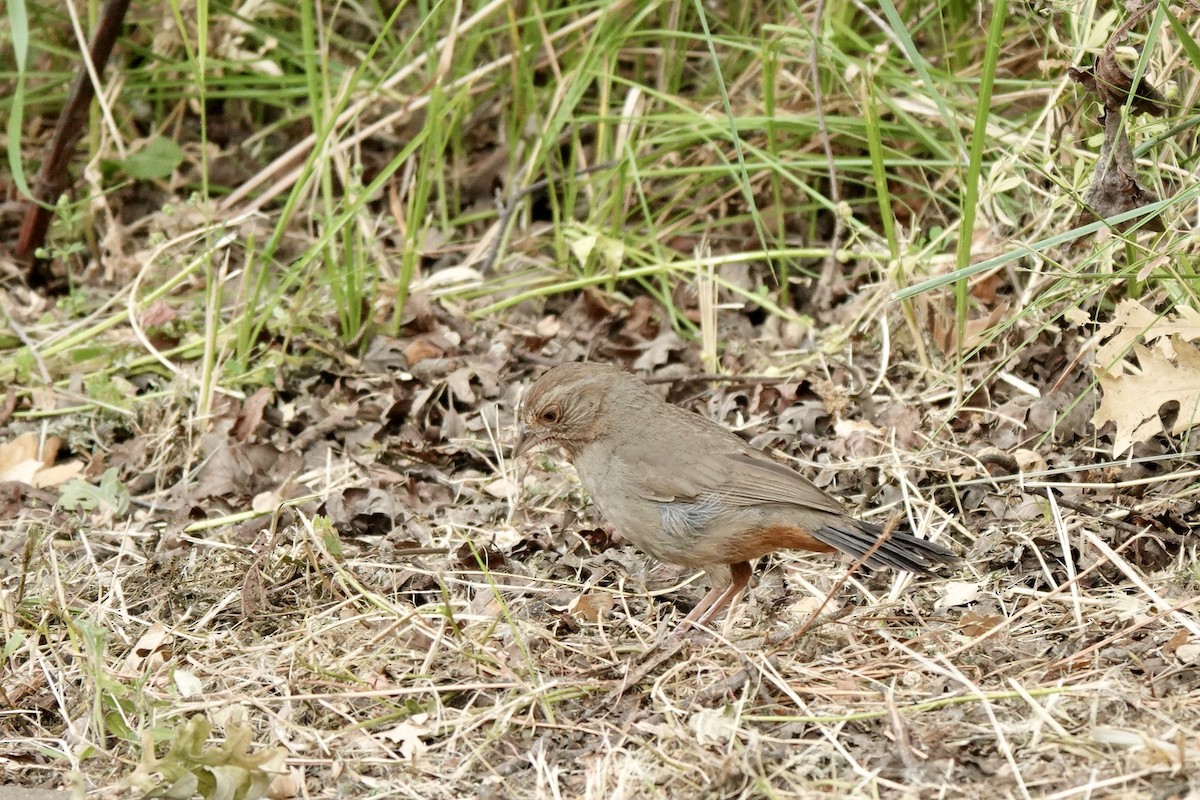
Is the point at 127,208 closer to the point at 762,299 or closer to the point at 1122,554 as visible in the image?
the point at 762,299

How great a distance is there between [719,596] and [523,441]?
863mm

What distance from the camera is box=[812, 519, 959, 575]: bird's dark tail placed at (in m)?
3.95

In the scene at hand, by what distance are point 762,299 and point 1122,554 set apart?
2.02 metres

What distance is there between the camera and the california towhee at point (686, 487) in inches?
Answer: 162

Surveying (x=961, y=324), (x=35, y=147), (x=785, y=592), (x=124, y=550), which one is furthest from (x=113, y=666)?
(x=35, y=147)

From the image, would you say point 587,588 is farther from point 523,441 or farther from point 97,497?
point 97,497

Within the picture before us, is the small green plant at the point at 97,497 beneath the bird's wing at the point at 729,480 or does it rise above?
beneath

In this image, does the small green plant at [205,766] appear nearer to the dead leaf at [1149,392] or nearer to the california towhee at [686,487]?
the california towhee at [686,487]

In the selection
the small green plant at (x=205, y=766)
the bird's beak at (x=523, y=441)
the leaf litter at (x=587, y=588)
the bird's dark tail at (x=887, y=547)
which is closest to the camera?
the small green plant at (x=205, y=766)

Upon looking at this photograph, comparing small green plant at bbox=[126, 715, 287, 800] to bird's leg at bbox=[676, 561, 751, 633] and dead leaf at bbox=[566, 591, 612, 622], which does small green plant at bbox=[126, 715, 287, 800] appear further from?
bird's leg at bbox=[676, 561, 751, 633]

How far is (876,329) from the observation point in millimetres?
5453

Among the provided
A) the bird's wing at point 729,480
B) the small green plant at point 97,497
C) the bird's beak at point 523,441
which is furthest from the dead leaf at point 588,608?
the small green plant at point 97,497

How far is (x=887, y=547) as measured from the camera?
13.0ft

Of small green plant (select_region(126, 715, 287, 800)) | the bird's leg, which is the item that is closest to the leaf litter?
small green plant (select_region(126, 715, 287, 800))
